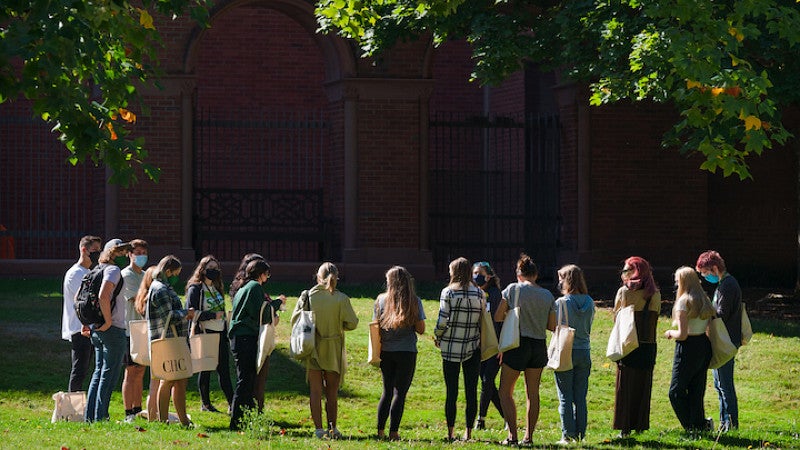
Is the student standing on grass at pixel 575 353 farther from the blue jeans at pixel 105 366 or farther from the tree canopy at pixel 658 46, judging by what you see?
the blue jeans at pixel 105 366

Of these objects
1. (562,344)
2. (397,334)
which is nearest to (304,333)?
(397,334)

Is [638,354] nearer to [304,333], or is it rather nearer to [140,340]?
[304,333]

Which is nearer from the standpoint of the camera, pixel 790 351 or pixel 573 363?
pixel 573 363

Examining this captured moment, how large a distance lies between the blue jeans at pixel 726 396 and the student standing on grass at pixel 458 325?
233cm

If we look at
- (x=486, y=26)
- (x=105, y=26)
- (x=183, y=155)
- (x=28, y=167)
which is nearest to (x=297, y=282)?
(x=183, y=155)

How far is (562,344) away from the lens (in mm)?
11258

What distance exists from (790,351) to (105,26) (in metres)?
9.85

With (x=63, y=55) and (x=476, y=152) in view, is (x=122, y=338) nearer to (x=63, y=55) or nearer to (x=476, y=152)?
(x=63, y=55)

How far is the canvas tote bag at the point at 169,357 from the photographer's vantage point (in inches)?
452

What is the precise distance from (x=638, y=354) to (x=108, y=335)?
14.2 feet

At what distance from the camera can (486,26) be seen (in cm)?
1909

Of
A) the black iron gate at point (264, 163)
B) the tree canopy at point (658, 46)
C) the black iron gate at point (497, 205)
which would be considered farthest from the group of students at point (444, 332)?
the black iron gate at point (264, 163)

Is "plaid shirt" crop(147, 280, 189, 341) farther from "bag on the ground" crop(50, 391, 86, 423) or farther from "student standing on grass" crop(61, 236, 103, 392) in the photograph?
"bag on the ground" crop(50, 391, 86, 423)

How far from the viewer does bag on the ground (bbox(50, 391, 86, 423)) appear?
40.3 feet
